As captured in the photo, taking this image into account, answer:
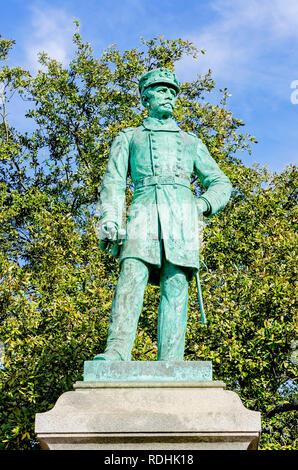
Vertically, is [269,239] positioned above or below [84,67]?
below

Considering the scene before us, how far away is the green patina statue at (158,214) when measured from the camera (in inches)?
201

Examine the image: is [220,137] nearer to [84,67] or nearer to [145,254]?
[84,67]

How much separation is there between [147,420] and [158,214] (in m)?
1.75

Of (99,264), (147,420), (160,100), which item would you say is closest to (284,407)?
(99,264)

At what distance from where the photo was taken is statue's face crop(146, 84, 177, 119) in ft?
19.2

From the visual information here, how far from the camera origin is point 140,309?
5184mm

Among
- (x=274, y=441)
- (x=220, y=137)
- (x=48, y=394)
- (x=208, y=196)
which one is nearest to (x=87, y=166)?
(x=220, y=137)

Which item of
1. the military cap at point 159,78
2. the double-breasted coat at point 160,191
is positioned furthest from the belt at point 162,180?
the military cap at point 159,78

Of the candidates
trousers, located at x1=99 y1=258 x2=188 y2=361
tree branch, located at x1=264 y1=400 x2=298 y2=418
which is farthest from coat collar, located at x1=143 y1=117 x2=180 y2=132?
tree branch, located at x1=264 y1=400 x2=298 y2=418

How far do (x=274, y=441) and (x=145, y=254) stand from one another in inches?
285

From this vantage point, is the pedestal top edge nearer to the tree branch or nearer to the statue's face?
the statue's face

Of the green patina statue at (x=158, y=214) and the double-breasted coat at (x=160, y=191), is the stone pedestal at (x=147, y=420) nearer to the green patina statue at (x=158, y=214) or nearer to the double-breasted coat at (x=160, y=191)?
the green patina statue at (x=158, y=214)

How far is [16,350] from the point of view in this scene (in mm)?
11406

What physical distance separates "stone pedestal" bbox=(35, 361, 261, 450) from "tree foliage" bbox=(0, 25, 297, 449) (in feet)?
20.4
